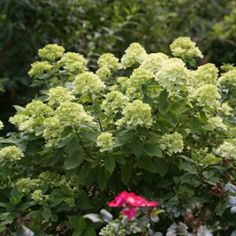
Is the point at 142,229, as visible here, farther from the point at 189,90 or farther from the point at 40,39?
the point at 40,39

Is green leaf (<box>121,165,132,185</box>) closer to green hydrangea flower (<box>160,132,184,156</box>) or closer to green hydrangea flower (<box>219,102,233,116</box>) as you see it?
green hydrangea flower (<box>160,132,184,156</box>)

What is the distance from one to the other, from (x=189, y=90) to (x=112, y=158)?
1.53ft

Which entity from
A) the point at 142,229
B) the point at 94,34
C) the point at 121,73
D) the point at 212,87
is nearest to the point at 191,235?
the point at 142,229

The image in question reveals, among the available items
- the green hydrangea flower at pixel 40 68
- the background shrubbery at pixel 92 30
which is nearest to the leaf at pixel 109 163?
the green hydrangea flower at pixel 40 68

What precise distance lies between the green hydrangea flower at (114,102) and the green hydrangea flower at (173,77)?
0.58 ft

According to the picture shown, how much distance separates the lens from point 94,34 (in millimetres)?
5316

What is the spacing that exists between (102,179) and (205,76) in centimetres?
66

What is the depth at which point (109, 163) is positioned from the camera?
2471 millimetres

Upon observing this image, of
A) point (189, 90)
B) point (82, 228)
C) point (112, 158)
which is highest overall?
point (189, 90)

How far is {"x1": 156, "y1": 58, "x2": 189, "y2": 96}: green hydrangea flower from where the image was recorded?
2.51m

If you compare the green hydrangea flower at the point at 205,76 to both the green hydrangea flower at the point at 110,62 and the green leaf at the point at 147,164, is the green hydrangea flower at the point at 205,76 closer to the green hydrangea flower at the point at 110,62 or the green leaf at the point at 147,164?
the green leaf at the point at 147,164

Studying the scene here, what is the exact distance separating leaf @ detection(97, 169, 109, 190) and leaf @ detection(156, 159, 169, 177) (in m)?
0.23

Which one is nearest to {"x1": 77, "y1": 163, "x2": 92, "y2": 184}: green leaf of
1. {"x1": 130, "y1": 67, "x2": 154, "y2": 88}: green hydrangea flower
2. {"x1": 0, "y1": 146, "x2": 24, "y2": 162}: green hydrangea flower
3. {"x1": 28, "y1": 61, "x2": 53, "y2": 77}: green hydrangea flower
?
{"x1": 0, "y1": 146, "x2": 24, "y2": 162}: green hydrangea flower

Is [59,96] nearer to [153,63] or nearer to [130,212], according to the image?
[153,63]
